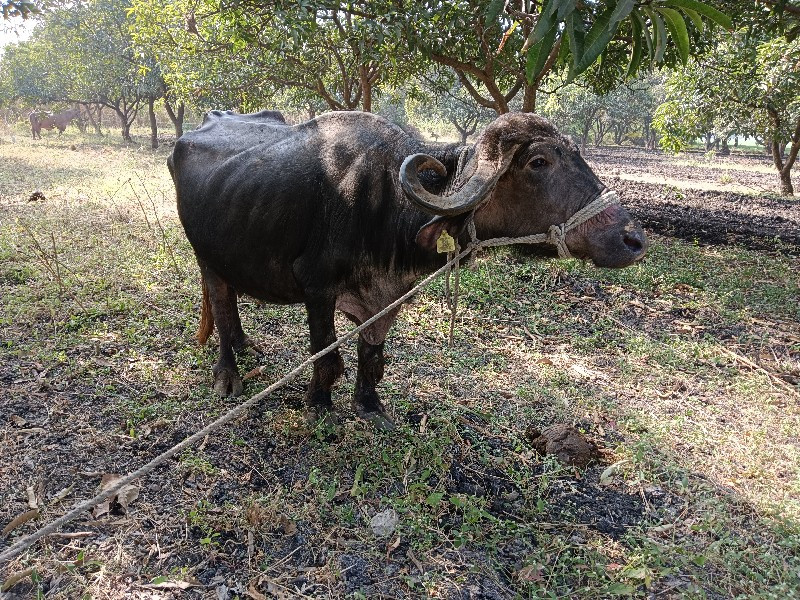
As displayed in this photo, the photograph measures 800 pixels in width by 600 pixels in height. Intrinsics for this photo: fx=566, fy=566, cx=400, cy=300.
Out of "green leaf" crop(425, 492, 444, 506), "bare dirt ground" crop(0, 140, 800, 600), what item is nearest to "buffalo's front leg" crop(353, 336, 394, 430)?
"bare dirt ground" crop(0, 140, 800, 600)

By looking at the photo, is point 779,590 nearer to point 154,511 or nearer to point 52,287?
point 154,511

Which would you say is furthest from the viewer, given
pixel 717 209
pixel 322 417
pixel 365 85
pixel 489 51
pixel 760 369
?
pixel 717 209

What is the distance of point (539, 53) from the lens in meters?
2.77

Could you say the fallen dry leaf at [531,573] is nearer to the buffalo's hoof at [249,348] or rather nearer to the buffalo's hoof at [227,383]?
the buffalo's hoof at [227,383]

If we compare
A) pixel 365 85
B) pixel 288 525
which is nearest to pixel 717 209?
pixel 365 85

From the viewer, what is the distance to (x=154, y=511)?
278 cm

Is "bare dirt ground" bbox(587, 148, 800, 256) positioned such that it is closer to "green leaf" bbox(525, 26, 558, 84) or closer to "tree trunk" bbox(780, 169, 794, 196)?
"tree trunk" bbox(780, 169, 794, 196)

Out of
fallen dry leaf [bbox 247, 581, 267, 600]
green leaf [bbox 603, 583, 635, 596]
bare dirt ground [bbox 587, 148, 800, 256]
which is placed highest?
bare dirt ground [bbox 587, 148, 800, 256]

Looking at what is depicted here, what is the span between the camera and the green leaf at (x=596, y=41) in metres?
2.51

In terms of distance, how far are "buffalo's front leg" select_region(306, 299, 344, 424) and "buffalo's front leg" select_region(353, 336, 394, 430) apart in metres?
0.15

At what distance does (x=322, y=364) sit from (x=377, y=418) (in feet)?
1.64

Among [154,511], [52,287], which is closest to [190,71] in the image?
[52,287]

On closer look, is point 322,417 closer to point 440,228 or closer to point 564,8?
point 440,228

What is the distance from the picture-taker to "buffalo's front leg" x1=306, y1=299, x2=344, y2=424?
3.26 m
